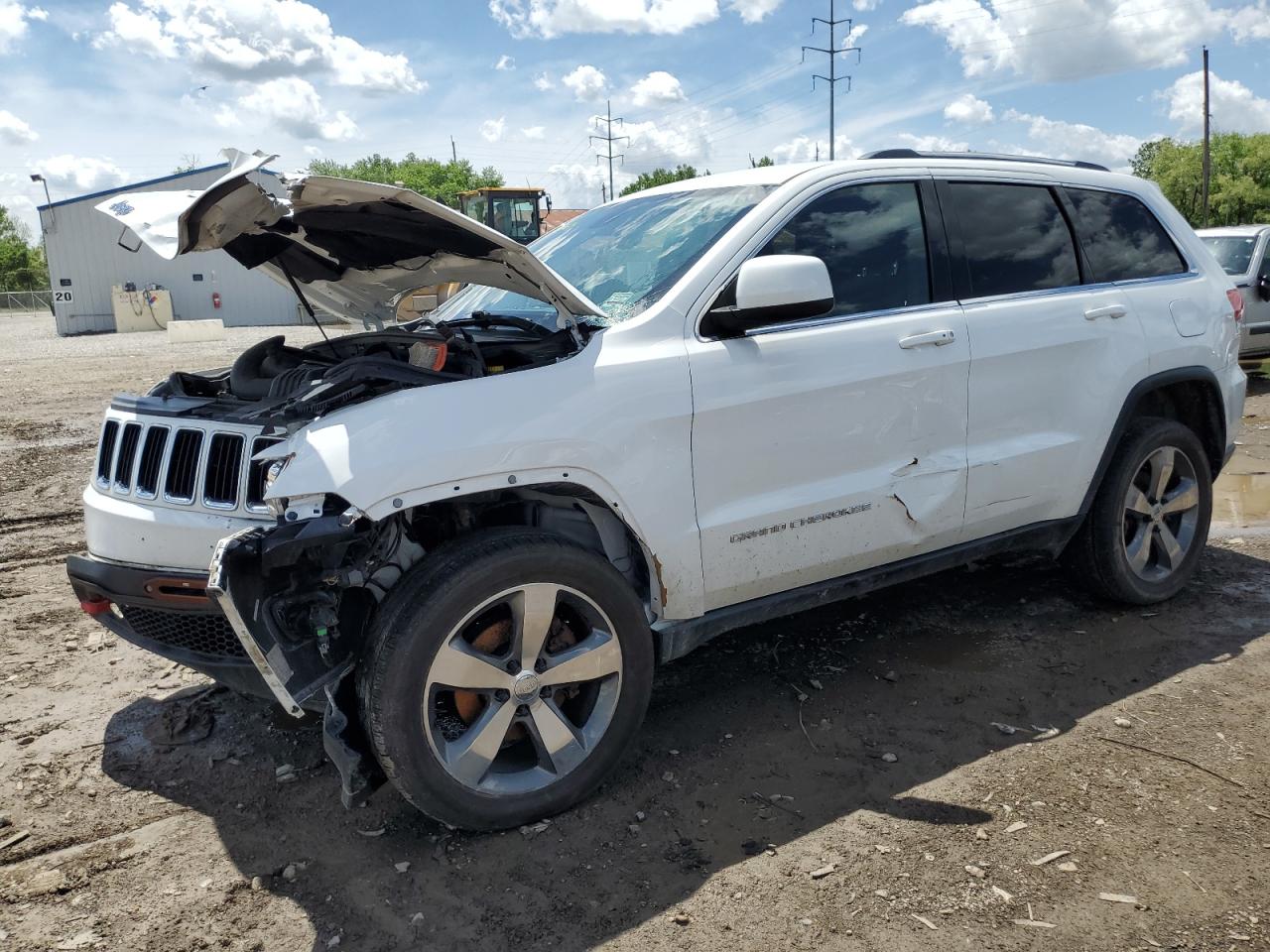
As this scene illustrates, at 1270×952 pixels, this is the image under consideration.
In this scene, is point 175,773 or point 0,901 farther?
point 175,773

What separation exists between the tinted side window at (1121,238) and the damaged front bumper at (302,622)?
350 cm

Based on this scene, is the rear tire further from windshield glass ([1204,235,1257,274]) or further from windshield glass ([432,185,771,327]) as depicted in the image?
windshield glass ([1204,235,1257,274])

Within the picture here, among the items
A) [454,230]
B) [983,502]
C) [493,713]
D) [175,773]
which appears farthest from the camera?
[983,502]

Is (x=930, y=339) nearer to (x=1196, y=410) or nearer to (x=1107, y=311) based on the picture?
(x=1107, y=311)

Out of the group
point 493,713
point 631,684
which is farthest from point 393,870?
point 631,684

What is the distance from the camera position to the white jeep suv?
283cm

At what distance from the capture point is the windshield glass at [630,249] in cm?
350

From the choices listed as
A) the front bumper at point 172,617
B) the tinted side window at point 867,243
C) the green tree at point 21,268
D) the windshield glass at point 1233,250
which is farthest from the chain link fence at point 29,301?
the tinted side window at point 867,243

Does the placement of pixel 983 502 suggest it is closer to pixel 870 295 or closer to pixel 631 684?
pixel 870 295

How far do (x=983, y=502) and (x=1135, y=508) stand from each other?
113cm

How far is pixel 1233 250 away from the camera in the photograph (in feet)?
38.3

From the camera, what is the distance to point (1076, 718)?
373cm

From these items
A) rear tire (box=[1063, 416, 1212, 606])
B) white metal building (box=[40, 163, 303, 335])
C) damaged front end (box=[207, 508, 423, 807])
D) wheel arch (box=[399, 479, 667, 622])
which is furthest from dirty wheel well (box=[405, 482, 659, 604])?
white metal building (box=[40, 163, 303, 335])

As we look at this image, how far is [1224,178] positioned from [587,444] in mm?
72435
